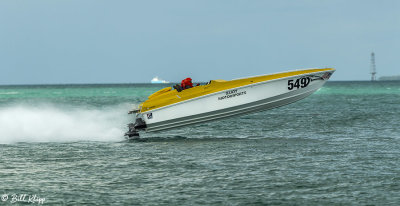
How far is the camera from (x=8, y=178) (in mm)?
12719

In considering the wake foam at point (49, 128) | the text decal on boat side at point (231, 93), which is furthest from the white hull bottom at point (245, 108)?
the wake foam at point (49, 128)

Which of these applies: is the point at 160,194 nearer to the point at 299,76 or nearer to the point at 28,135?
the point at 299,76

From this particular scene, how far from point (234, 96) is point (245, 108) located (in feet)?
1.96

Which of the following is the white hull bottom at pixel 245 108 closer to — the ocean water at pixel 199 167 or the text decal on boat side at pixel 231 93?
the text decal on boat side at pixel 231 93

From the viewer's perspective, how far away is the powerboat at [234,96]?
18547 mm

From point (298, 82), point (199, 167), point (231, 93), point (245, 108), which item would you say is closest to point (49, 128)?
point (231, 93)

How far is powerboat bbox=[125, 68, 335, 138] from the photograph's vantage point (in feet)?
60.8

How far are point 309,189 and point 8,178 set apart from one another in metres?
6.89

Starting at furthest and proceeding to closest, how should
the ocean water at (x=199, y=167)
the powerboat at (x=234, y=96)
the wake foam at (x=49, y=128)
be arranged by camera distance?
the wake foam at (x=49, y=128)
the powerboat at (x=234, y=96)
the ocean water at (x=199, y=167)

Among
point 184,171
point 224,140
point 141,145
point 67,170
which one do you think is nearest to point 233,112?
point 224,140

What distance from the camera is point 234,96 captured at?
1859 centimetres
